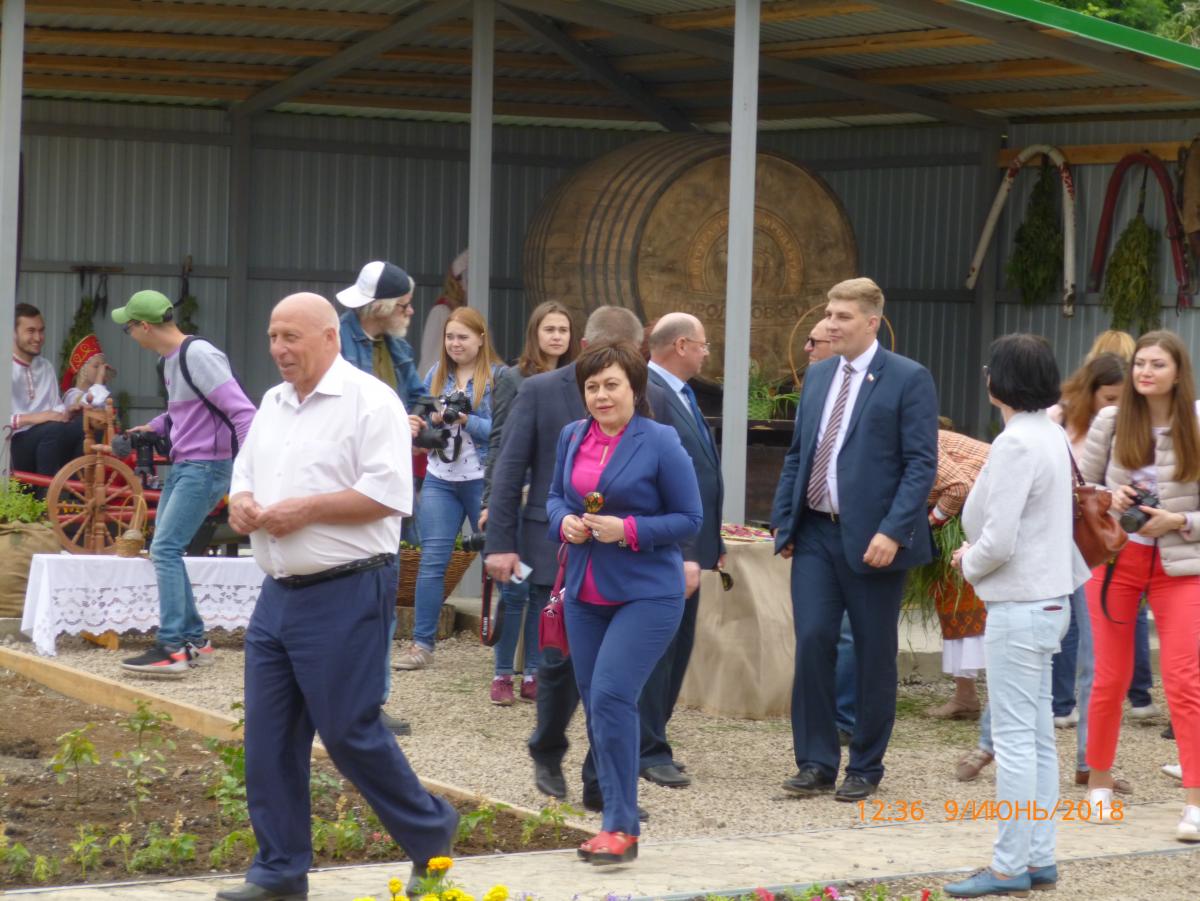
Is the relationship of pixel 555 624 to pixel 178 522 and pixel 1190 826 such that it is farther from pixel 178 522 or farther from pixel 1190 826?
pixel 178 522

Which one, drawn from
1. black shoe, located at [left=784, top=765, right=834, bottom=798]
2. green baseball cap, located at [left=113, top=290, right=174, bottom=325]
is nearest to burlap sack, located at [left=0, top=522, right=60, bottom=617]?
green baseball cap, located at [left=113, top=290, right=174, bottom=325]

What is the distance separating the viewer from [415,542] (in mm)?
10625

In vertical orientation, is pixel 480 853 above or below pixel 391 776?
below

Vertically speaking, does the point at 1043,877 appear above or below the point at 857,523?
below

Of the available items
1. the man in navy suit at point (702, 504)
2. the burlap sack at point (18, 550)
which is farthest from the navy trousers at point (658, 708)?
the burlap sack at point (18, 550)

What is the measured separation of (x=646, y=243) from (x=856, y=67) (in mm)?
2196

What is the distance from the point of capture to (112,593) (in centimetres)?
955

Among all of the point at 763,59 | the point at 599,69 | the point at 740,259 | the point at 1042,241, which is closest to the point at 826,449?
the point at 740,259

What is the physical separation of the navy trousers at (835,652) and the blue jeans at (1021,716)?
1.26 meters

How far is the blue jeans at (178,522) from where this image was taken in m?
8.71

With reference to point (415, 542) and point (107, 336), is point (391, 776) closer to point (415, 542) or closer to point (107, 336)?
point (415, 542)

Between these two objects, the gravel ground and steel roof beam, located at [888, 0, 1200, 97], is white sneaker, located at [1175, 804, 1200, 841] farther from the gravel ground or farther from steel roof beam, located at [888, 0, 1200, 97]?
steel roof beam, located at [888, 0, 1200, 97]

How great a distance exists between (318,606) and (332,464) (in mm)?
386

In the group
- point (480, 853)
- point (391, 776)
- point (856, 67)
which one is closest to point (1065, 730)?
point (480, 853)
